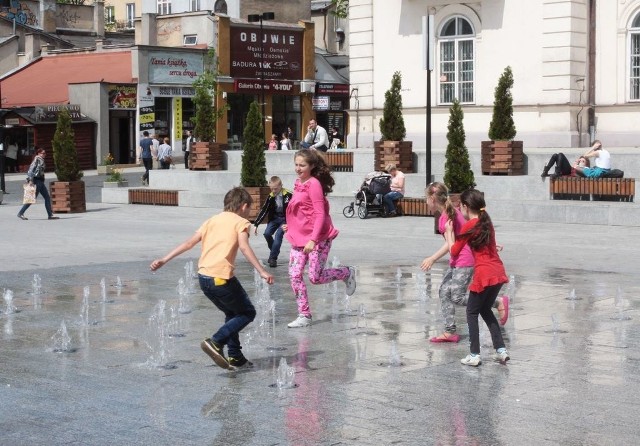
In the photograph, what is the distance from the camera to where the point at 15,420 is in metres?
7.64

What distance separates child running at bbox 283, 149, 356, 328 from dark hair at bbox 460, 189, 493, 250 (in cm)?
217

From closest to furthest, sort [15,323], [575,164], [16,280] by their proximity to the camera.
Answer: [15,323]
[16,280]
[575,164]

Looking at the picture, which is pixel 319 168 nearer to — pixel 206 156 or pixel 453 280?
pixel 453 280

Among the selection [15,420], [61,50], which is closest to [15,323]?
[15,420]

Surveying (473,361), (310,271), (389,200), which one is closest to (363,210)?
(389,200)

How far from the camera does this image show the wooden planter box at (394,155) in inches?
1080

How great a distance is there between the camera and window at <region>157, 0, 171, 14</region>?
6210 cm

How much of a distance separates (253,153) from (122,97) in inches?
990

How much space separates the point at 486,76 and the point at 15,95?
26.9 metres

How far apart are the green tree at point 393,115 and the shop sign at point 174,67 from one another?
25.1 m

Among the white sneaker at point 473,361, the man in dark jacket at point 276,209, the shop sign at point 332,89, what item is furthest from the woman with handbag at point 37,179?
the shop sign at point 332,89

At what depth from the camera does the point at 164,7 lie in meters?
62.5

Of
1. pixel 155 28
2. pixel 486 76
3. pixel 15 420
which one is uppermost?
pixel 155 28

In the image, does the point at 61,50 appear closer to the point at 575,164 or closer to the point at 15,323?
the point at 575,164
